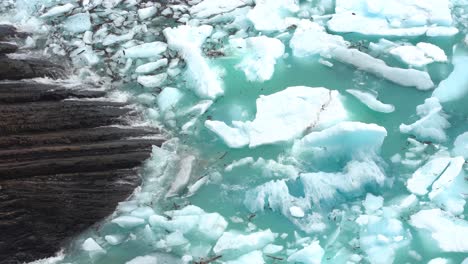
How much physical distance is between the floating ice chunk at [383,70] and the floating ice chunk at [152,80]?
1.35 meters

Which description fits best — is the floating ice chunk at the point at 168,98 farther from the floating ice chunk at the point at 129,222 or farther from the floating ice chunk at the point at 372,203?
the floating ice chunk at the point at 372,203

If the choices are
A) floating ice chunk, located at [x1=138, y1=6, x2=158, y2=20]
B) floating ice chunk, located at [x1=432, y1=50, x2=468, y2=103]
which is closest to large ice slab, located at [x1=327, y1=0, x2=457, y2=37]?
floating ice chunk, located at [x1=432, y1=50, x2=468, y2=103]

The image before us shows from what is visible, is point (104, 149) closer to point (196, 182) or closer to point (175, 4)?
point (196, 182)

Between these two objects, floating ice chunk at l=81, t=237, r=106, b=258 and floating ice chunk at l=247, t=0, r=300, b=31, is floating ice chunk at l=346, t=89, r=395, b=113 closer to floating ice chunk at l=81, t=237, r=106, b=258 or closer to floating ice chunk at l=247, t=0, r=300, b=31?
floating ice chunk at l=247, t=0, r=300, b=31

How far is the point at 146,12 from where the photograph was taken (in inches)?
193

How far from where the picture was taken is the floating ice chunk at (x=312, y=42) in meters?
4.32

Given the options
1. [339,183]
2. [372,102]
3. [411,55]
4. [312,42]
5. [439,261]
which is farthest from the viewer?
[312,42]

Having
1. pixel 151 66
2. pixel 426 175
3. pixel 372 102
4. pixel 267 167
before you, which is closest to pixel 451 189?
pixel 426 175

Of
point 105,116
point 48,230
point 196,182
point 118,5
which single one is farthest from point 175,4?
point 48,230

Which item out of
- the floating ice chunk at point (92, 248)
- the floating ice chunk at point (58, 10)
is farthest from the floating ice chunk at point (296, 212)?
the floating ice chunk at point (58, 10)

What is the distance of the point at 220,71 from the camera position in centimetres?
422

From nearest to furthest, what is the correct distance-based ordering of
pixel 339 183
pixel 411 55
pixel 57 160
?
pixel 339 183 → pixel 57 160 → pixel 411 55

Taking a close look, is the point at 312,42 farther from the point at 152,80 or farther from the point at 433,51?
the point at 152,80

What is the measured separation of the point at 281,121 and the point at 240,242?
99 cm
